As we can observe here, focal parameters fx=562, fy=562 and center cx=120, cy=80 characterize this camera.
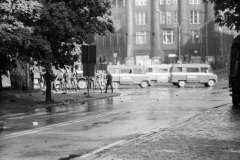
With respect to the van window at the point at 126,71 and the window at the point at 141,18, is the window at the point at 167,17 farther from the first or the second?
the van window at the point at 126,71

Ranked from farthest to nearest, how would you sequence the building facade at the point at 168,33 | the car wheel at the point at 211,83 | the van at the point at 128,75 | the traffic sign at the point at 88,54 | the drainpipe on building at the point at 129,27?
the drainpipe on building at the point at 129,27 < the building facade at the point at 168,33 < the car wheel at the point at 211,83 < the van at the point at 128,75 < the traffic sign at the point at 88,54

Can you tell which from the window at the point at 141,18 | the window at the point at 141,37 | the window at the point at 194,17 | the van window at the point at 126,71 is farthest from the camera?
the window at the point at 141,18

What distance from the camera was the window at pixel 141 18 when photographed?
323 ft

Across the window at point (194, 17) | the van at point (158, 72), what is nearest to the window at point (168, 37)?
the window at point (194, 17)

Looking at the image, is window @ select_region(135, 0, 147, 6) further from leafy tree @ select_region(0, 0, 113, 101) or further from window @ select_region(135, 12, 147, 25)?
leafy tree @ select_region(0, 0, 113, 101)

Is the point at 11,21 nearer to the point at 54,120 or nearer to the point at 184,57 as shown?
the point at 54,120

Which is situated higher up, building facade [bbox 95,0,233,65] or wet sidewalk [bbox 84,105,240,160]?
building facade [bbox 95,0,233,65]

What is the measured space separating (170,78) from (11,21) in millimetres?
34392

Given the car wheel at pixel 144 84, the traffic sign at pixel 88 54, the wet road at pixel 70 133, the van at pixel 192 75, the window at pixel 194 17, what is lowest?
the wet road at pixel 70 133

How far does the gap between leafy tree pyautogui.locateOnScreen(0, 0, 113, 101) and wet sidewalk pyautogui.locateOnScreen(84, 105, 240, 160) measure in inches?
424

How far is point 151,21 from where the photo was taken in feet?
319

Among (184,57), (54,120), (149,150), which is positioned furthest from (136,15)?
(149,150)

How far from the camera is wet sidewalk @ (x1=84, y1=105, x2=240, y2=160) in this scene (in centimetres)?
991

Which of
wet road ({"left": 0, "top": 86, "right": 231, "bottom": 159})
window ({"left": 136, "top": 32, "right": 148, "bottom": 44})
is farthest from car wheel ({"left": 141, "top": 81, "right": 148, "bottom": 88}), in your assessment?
window ({"left": 136, "top": 32, "right": 148, "bottom": 44})
